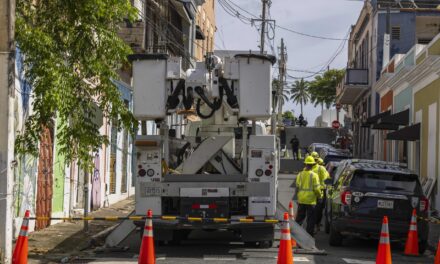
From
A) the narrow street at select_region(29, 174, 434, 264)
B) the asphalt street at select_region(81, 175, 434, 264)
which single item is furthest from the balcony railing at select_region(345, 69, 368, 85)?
the asphalt street at select_region(81, 175, 434, 264)

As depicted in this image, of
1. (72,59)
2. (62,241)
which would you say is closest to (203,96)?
(72,59)

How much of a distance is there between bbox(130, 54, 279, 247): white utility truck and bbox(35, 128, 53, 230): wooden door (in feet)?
12.2

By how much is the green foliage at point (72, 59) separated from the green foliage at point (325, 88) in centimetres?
8225

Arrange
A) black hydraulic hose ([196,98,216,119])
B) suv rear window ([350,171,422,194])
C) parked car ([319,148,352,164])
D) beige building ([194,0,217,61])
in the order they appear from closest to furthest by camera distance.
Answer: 1. black hydraulic hose ([196,98,216,119])
2. suv rear window ([350,171,422,194])
3. parked car ([319,148,352,164])
4. beige building ([194,0,217,61])

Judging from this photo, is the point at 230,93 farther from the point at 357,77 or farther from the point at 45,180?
the point at 357,77

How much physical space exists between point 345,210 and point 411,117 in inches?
562

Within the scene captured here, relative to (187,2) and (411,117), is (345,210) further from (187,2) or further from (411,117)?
(187,2)

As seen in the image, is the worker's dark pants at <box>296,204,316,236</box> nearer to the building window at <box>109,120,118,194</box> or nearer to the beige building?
the building window at <box>109,120,118,194</box>

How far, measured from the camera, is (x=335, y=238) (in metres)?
14.3

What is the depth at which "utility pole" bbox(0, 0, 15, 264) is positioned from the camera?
9820 mm

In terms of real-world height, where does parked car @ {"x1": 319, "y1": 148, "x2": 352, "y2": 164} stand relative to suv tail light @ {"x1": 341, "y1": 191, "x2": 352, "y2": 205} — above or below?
above

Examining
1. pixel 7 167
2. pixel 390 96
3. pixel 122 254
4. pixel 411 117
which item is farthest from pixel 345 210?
pixel 390 96

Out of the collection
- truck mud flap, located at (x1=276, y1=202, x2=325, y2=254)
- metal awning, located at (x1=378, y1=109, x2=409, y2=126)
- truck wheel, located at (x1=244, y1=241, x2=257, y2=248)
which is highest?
metal awning, located at (x1=378, y1=109, x2=409, y2=126)

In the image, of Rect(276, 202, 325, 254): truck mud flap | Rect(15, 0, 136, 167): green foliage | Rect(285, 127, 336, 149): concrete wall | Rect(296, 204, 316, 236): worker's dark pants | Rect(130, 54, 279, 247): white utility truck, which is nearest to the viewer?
Rect(15, 0, 136, 167): green foliage
